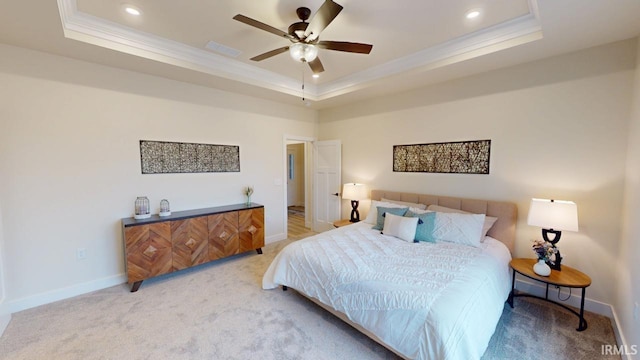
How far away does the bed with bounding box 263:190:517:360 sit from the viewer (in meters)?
1.67

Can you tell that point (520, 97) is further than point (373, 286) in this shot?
Yes

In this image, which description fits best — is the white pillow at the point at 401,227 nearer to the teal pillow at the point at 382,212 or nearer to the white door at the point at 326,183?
the teal pillow at the point at 382,212

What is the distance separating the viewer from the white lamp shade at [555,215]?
7.77 feet

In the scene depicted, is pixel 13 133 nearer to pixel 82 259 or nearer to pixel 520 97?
pixel 82 259

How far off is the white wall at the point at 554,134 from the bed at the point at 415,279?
1.22ft

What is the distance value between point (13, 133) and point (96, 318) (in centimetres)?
209

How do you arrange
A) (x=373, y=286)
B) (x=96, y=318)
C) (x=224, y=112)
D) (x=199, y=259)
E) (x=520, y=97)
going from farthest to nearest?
(x=224, y=112), (x=199, y=259), (x=520, y=97), (x=96, y=318), (x=373, y=286)

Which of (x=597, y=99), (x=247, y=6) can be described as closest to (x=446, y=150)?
(x=597, y=99)

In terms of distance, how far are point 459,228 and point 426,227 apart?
36cm

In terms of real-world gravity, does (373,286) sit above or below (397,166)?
below

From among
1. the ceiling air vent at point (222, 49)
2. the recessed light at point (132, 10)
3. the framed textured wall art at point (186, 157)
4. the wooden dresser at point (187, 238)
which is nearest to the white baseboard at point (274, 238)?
the wooden dresser at point (187, 238)

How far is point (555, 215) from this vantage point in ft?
7.93

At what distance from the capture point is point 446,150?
3.61 m

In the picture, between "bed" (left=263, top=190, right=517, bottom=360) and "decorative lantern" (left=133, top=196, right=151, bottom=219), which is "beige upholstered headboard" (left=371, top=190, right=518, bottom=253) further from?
"decorative lantern" (left=133, top=196, right=151, bottom=219)
